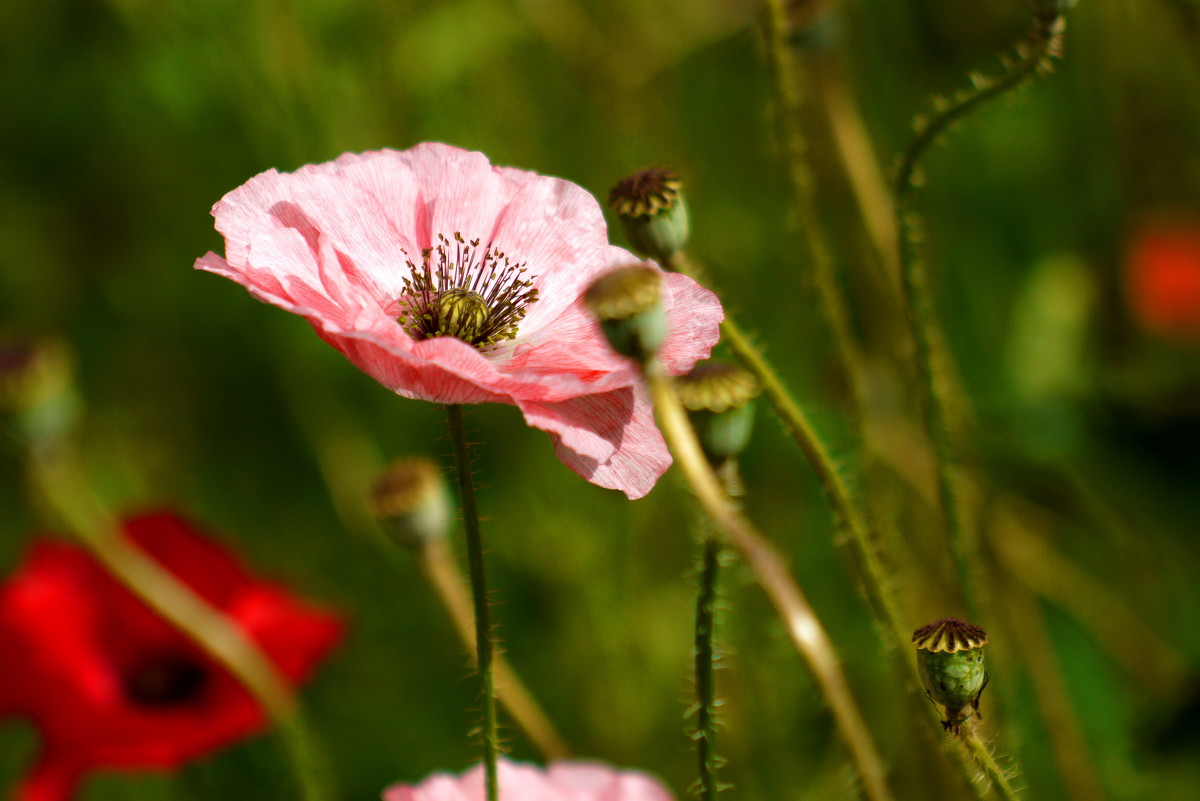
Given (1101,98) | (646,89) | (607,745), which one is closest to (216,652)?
(607,745)

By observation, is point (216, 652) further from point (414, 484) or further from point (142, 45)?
point (142, 45)

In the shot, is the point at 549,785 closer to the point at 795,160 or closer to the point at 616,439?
the point at 616,439

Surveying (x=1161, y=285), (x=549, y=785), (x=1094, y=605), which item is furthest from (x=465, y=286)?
(x=1161, y=285)

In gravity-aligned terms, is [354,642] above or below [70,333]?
below

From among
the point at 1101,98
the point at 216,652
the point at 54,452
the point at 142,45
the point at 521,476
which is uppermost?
the point at 142,45

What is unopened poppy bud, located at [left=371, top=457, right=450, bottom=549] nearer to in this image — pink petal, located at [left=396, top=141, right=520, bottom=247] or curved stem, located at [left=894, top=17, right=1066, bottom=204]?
pink petal, located at [left=396, top=141, right=520, bottom=247]

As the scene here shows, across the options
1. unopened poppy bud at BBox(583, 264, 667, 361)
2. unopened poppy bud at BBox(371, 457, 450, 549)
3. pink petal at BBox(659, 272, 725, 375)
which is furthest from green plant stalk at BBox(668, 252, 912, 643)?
unopened poppy bud at BBox(371, 457, 450, 549)

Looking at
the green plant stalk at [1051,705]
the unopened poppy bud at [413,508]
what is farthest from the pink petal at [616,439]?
the green plant stalk at [1051,705]
